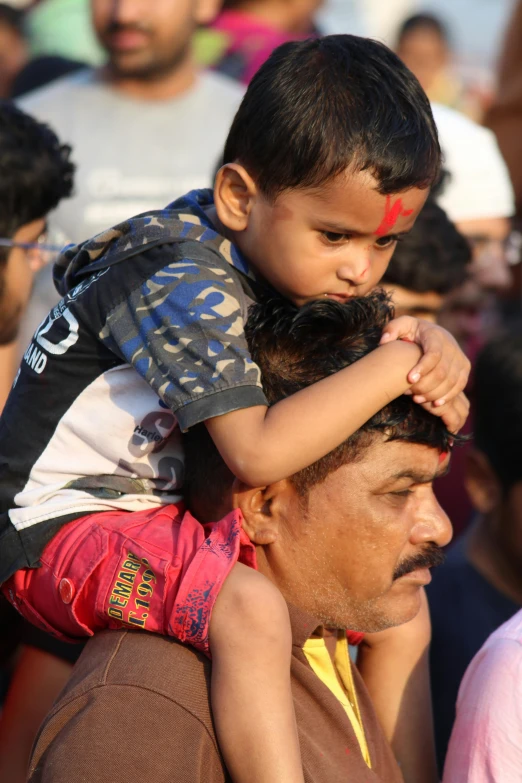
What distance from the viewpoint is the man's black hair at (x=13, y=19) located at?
23.6 ft

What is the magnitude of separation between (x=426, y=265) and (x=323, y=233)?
1.39 metres

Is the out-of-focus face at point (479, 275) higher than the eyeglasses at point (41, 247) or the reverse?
→ the reverse

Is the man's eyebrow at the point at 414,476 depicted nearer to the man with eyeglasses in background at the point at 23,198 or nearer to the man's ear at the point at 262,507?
the man's ear at the point at 262,507

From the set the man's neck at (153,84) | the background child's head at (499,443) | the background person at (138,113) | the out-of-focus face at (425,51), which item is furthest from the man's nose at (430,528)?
the out-of-focus face at (425,51)

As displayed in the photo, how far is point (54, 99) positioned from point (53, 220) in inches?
30.8

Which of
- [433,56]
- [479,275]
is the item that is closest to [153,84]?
[479,275]

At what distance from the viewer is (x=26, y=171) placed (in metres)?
3.40

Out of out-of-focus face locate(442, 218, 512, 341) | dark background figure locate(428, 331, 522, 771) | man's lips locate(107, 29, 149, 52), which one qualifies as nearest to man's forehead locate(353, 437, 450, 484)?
dark background figure locate(428, 331, 522, 771)

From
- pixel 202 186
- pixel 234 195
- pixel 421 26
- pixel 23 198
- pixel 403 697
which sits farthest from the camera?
pixel 421 26

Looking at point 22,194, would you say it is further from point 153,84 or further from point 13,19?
point 13,19

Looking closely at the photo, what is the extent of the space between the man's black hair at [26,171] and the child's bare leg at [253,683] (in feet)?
5.62

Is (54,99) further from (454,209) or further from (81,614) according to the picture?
(81,614)

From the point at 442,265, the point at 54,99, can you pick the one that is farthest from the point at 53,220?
the point at 442,265

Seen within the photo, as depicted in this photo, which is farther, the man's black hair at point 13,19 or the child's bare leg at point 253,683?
the man's black hair at point 13,19
